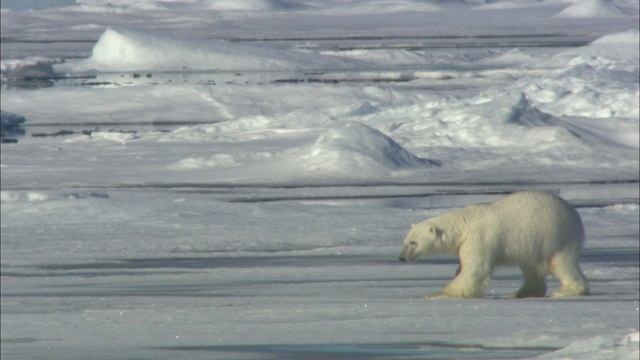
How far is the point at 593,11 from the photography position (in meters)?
48.7

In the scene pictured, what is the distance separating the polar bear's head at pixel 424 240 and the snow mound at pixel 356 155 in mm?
6007

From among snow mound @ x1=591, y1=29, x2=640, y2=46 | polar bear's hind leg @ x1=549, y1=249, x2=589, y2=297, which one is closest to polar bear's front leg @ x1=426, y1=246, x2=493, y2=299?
polar bear's hind leg @ x1=549, y1=249, x2=589, y2=297

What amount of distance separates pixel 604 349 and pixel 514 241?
2239 millimetres

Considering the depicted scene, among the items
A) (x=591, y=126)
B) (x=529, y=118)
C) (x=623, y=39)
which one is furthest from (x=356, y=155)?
(x=623, y=39)

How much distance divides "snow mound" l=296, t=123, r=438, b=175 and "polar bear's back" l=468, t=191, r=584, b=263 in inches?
242

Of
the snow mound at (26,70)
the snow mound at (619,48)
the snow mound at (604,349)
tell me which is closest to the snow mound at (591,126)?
the snow mound at (619,48)

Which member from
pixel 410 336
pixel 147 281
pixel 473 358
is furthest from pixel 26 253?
pixel 473 358

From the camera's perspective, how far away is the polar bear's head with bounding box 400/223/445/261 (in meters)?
7.02

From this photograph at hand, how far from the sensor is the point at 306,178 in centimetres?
1288

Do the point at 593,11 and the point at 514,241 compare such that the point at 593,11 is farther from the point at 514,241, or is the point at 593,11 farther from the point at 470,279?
the point at 470,279

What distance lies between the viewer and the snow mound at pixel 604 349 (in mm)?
4559

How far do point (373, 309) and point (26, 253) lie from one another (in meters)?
3.12

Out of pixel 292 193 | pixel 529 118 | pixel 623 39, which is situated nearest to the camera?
pixel 292 193

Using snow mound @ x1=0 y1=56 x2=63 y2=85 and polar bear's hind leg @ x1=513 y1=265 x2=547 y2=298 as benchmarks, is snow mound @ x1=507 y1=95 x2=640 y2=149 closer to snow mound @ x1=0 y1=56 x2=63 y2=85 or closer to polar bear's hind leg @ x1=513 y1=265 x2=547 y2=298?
polar bear's hind leg @ x1=513 y1=265 x2=547 y2=298
